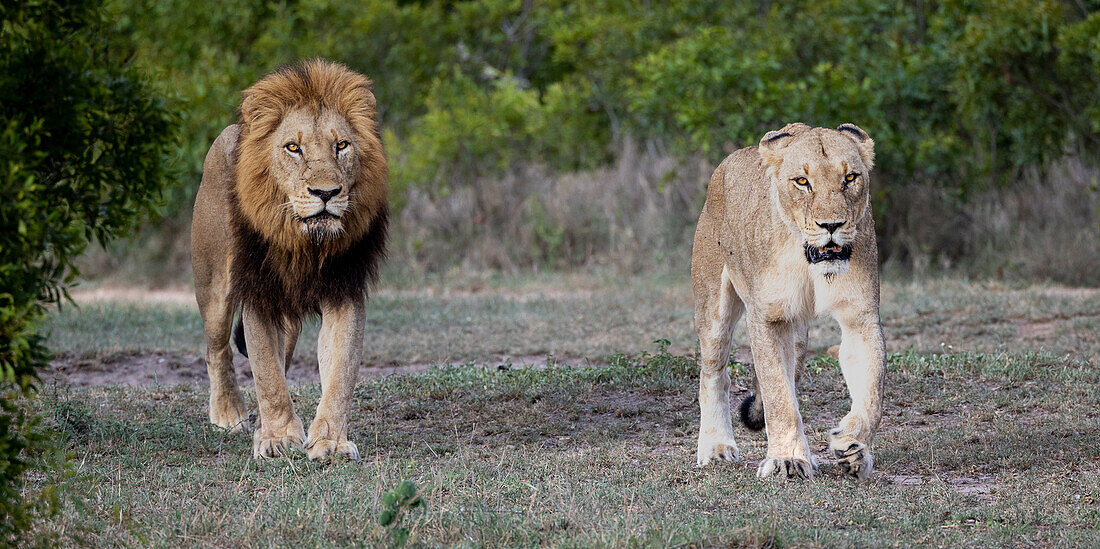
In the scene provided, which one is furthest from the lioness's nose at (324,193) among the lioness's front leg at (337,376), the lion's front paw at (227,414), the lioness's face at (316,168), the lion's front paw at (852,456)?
the lion's front paw at (852,456)

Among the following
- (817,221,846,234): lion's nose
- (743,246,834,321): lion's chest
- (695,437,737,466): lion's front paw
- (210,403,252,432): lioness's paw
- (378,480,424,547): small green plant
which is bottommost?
(210,403,252,432): lioness's paw

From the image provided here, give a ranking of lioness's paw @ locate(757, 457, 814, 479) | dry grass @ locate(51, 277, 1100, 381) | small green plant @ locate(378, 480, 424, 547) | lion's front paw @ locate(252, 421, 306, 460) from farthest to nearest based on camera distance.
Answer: dry grass @ locate(51, 277, 1100, 381)
lion's front paw @ locate(252, 421, 306, 460)
lioness's paw @ locate(757, 457, 814, 479)
small green plant @ locate(378, 480, 424, 547)

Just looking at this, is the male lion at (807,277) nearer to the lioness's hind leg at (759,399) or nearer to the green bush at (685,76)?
the lioness's hind leg at (759,399)

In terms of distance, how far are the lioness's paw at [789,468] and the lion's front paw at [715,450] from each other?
1.62 feet

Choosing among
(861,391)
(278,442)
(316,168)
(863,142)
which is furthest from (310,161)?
(861,391)

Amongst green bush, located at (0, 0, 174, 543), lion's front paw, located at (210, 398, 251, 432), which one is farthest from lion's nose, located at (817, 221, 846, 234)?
lion's front paw, located at (210, 398, 251, 432)

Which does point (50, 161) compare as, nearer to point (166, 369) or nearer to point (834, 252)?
point (834, 252)

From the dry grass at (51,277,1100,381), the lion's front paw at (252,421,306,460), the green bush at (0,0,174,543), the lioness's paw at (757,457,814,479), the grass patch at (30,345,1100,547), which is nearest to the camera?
the green bush at (0,0,174,543)

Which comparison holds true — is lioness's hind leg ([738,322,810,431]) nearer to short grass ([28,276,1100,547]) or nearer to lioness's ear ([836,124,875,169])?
short grass ([28,276,1100,547])

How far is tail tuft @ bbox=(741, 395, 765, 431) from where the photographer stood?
5.25m

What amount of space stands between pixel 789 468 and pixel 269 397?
2197 millimetres

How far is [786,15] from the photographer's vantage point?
15812mm

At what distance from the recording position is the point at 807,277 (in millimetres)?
4504

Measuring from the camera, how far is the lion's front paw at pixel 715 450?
5008 millimetres
